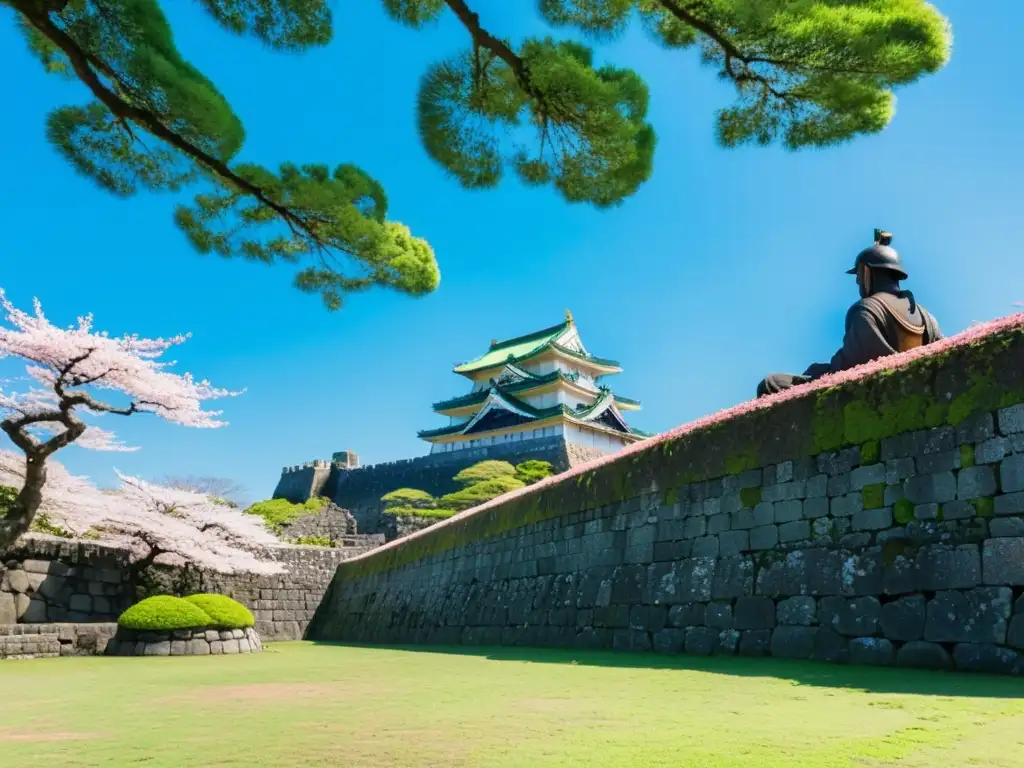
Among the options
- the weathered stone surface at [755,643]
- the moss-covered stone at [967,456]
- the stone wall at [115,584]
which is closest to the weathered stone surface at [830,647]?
the weathered stone surface at [755,643]

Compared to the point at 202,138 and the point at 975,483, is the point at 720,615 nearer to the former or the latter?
the point at 975,483

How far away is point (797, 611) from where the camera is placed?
20.3 feet

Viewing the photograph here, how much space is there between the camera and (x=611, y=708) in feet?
13.2

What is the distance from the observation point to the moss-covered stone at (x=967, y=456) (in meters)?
5.29

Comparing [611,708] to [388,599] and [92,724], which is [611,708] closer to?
[92,724]

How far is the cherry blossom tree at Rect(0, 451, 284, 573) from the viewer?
16328 mm

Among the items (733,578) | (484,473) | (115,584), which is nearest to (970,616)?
(733,578)

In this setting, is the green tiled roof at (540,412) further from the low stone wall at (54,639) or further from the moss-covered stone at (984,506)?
the moss-covered stone at (984,506)

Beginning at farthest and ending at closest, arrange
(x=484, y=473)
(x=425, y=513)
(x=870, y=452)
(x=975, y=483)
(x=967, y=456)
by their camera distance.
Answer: (x=484, y=473) < (x=425, y=513) < (x=870, y=452) < (x=967, y=456) < (x=975, y=483)

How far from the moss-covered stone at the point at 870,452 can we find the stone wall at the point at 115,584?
1338cm

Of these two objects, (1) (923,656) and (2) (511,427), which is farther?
(2) (511,427)

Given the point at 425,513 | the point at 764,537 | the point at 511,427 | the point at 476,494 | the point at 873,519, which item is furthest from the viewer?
the point at 511,427

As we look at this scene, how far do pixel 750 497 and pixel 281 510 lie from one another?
91.6 feet

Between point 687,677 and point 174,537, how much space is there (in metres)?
15.0
